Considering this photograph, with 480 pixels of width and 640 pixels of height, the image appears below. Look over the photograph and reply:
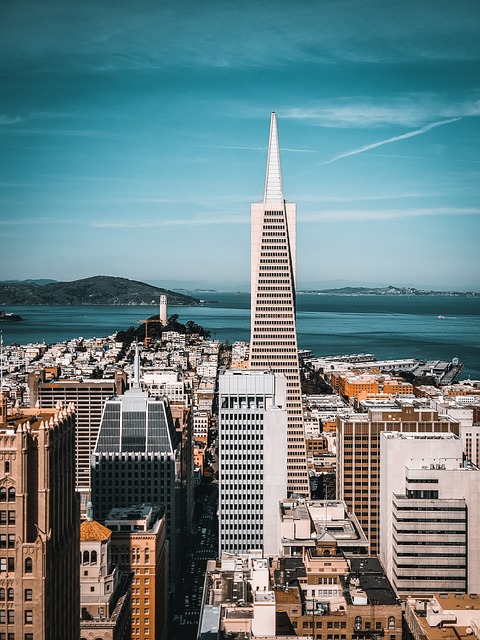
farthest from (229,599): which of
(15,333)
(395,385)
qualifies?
(15,333)

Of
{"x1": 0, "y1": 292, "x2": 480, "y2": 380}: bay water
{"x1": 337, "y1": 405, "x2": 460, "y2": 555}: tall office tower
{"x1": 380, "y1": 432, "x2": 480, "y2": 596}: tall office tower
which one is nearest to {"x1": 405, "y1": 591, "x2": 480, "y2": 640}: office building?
{"x1": 380, "y1": 432, "x2": 480, "y2": 596}: tall office tower

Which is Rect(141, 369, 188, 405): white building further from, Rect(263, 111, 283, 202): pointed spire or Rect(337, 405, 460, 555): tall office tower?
Rect(337, 405, 460, 555): tall office tower

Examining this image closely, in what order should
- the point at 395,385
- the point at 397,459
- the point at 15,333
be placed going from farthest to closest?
the point at 15,333, the point at 395,385, the point at 397,459

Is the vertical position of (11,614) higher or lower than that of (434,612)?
higher

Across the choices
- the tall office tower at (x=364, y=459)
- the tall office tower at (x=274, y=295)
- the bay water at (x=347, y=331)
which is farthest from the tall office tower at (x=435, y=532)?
the bay water at (x=347, y=331)

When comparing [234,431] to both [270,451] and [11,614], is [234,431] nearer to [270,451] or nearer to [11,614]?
[270,451]

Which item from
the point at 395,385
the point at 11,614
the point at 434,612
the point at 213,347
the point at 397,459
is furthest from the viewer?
the point at 213,347
